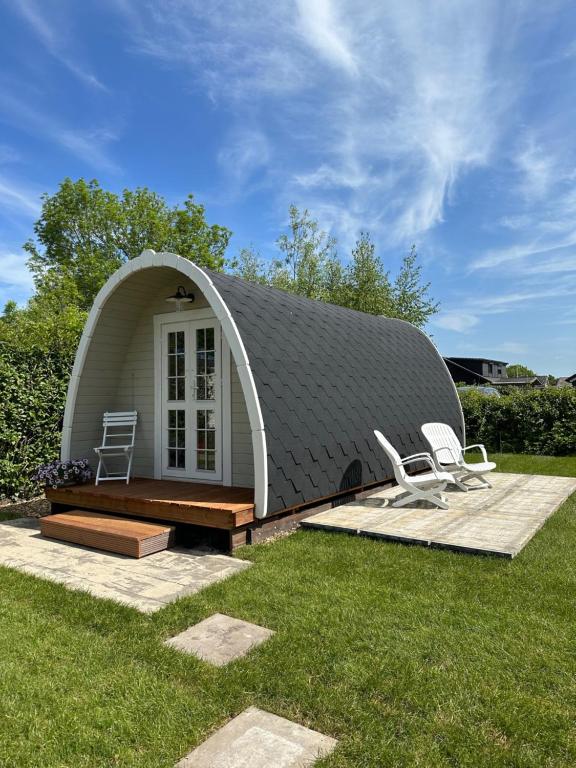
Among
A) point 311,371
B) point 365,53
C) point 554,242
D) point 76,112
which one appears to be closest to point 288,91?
point 365,53

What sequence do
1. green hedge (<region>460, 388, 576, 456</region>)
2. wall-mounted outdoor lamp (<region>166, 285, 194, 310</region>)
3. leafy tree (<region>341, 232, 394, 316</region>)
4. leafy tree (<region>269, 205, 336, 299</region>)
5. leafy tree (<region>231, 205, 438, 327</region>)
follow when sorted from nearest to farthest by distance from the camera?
wall-mounted outdoor lamp (<region>166, 285, 194, 310</region>) < green hedge (<region>460, 388, 576, 456</region>) < leafy tree (<region>341, 232, 394, 316</region>) < leafy tree (<region>231, 205, 438, 327</region>) < leafy tree (<region>269, 205, 336, 299</region>)

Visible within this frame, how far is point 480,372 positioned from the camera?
4438 centimetres

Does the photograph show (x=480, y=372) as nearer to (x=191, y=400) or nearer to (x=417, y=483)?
(x=417, y=483)

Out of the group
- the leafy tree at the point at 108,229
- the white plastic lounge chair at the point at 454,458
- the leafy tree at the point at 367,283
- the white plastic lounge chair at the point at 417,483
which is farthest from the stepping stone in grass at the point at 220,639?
the leafy tree at the point at 108,229

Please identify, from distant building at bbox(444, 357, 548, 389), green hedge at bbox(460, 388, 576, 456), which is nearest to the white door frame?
green hedge at bbox(460, 388, 576, 456)

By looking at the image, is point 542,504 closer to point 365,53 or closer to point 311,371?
point 311,371

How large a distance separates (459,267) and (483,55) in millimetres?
12825

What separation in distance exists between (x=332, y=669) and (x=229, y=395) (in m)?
3.88

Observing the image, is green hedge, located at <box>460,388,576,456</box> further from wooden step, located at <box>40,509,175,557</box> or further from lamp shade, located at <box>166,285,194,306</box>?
wooden step, located at <box>40,509,175,557</box>

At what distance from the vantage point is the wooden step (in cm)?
466

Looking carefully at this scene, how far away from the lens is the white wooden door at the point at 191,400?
6305 millimetres

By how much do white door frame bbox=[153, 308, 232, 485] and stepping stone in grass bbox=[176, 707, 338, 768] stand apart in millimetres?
3971

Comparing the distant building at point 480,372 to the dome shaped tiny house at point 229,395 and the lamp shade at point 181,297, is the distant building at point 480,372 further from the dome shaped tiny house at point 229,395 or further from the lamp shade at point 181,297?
the lamp shade at point 181,297

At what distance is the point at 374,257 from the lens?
19766 millimetres
